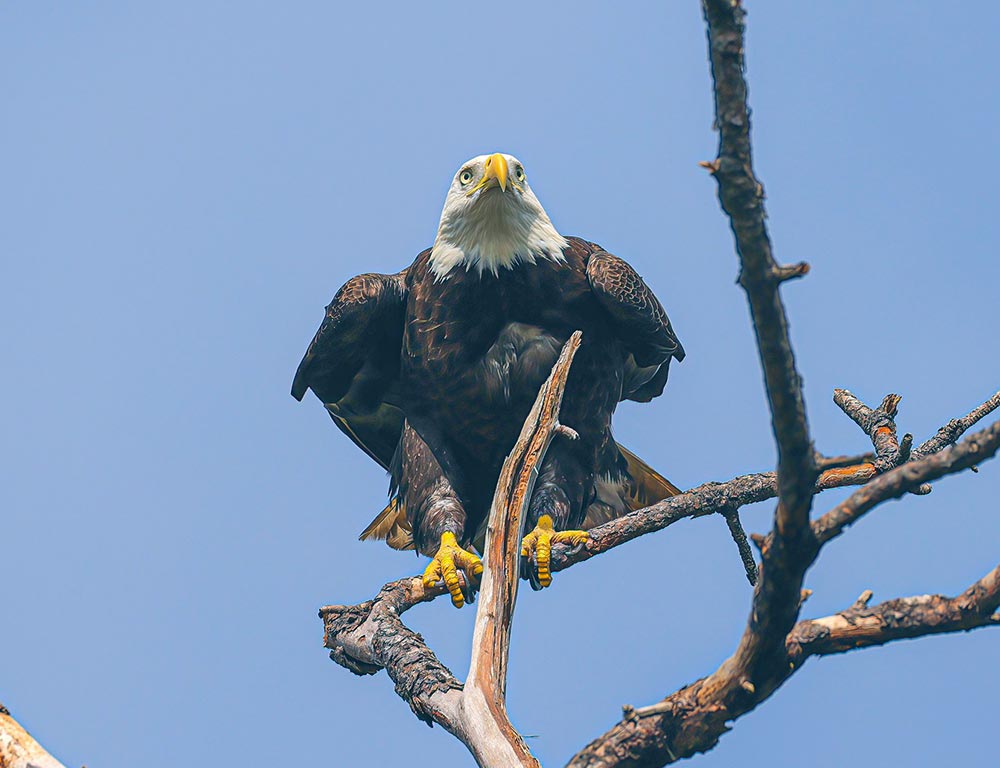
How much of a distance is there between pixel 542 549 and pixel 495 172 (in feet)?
5.83

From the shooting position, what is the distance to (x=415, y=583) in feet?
17.5

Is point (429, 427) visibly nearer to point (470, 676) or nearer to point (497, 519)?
point (497, 519)

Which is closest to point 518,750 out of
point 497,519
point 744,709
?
point 744,709

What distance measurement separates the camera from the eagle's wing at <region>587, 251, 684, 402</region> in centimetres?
586

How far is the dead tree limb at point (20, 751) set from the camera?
375 cm

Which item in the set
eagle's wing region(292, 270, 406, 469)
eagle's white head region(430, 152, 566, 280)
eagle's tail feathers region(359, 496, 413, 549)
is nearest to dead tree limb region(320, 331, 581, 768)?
eagle's white head region(430, 152, 566, 280)

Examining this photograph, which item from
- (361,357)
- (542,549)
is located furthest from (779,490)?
(361,357)

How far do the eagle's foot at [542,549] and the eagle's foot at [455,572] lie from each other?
8.6 inches

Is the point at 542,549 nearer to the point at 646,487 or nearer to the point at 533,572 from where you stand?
the point at 533,572

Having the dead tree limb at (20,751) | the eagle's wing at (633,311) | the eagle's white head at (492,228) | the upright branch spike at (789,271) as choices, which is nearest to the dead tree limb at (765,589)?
the upright branch spike at (789,271)

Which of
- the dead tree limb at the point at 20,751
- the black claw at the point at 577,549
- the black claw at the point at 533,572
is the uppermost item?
the black claw at the point at 577,549

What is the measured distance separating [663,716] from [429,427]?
10.4 feet

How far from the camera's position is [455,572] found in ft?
17.7

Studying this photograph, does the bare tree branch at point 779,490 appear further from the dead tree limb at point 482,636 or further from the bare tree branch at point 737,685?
the dead tree limb at point 482,636
